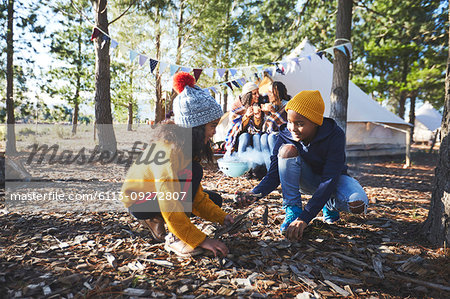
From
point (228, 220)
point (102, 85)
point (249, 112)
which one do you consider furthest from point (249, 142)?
point (102, 85)

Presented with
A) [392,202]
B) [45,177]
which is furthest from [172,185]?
[45,177]

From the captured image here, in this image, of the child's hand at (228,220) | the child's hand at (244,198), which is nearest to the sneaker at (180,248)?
the child's hand at (228,220)

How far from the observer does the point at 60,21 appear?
7117mm

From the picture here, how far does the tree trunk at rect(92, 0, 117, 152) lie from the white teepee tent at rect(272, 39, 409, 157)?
14.2ft

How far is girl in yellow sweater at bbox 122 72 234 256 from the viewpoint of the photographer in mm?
1546

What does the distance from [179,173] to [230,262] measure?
2.08 ft

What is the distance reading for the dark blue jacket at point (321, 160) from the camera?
1783 mm

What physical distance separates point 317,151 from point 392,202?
66.6 inches

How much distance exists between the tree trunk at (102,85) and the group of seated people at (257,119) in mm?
3608

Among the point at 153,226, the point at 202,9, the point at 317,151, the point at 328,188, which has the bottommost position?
the point at 153,226

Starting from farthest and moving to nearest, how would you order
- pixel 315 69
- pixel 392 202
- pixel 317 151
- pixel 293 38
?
pixel 315 69, pixel 293 38, pixel 392 202, pixel 317 151

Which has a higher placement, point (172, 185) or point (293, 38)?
point (293, 38)

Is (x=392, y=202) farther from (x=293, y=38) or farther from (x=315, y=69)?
(x=315, y=69)

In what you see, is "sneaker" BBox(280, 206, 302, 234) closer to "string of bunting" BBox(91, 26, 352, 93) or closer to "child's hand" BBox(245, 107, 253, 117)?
"child's hand" BBox(245, 107, 253, 117)
